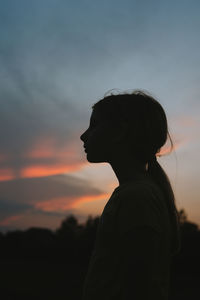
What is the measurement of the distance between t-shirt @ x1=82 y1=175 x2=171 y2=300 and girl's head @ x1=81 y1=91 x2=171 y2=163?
34 cm

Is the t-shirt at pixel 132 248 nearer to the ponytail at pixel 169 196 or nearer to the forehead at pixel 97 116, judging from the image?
the ponytail at pixel 169 196

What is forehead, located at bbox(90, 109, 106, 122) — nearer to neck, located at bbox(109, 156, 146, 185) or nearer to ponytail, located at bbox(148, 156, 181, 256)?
neck, located at bbox(109, 156, 146, 185)

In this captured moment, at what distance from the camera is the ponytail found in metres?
2.31

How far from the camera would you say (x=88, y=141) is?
254cm

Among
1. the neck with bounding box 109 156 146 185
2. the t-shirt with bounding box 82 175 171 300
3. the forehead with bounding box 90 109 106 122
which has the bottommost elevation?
the t-shirt with bounding box 82 175 171 300

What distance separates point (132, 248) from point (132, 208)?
0.77ft

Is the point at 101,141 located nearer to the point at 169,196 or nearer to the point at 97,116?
the point at 97,116

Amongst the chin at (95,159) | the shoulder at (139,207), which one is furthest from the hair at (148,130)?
the shoulder at (139,207)

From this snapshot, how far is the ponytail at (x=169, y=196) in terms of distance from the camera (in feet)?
7.57

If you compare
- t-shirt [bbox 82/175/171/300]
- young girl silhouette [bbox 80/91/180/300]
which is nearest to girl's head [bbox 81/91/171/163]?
young girl silhouette [bbox 80/91/180/300]

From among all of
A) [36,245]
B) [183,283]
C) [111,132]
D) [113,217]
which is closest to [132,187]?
[113,217]

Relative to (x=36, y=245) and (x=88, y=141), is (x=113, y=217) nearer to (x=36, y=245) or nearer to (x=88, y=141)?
(x=88, y=141)

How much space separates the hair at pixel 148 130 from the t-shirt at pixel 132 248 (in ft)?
0.90

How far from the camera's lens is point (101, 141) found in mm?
2475
